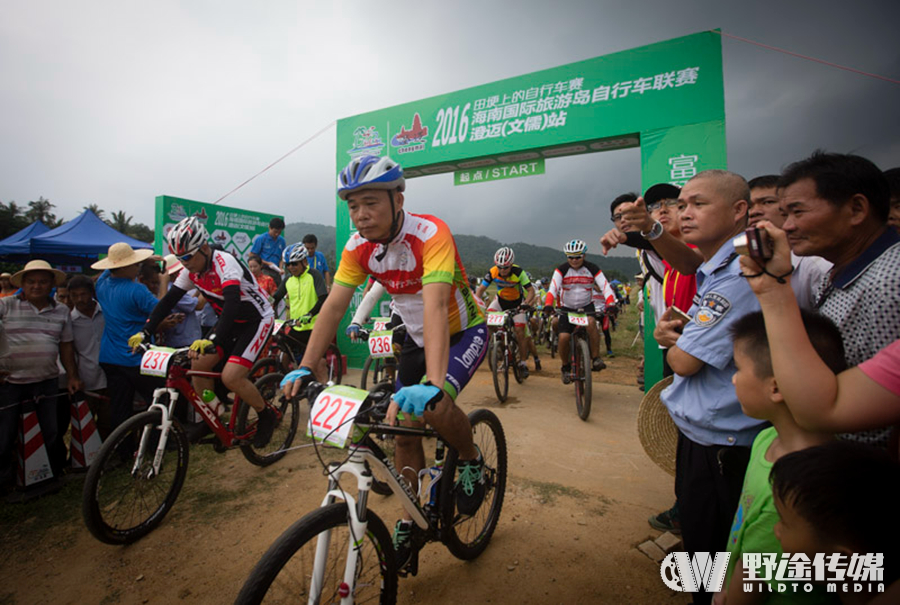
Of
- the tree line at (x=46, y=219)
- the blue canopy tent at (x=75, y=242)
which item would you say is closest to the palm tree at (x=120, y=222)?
the tree line at (x=46, y=219)

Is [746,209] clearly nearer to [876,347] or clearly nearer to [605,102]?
[876,347]

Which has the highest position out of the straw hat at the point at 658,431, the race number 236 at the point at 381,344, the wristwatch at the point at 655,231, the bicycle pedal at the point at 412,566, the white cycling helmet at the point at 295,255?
the white cycling helmet at the point at 295,255

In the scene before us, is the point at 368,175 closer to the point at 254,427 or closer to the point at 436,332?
the point at 436,332

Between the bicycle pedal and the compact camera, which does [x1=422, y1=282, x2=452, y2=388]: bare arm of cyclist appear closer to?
the bicycle pedal

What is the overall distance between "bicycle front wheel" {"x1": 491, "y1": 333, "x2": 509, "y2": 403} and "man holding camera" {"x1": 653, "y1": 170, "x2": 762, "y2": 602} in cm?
405

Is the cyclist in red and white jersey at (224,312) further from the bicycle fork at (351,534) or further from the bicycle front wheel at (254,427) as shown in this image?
the bicycle fork at (351,534)

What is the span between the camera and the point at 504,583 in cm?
233

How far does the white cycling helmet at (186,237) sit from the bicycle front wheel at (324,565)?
9.45ft

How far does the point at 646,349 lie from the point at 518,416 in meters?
2.23

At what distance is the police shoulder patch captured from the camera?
60.7 inches

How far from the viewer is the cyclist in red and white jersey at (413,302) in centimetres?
195

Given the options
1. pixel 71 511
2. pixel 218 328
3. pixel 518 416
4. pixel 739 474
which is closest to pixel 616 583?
pixel 739 474

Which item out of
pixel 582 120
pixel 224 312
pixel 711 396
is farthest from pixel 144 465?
pixel 582 120

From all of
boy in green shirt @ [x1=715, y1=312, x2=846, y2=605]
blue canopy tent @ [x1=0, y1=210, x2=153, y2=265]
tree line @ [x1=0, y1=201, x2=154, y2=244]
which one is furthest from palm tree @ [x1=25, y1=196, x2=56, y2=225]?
boy in green shirt @ [x1=715, y1=312, x2=846, y2=605]
